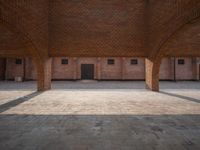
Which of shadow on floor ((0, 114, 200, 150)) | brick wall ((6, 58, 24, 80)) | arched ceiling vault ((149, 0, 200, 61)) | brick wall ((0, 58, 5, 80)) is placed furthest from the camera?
brick wall ((6, 58, 24, 80))

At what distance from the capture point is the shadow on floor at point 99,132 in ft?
7.33

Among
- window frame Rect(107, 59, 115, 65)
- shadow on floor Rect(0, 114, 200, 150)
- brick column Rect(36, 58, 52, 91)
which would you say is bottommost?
shadow on floor Rect(0, 114, 200, 150)

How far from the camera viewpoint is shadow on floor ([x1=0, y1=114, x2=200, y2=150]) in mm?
2234

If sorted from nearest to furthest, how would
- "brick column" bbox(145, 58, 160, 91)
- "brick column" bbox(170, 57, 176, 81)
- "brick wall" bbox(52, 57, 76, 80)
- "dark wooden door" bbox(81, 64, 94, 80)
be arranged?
"brick column" bbox(145, 58, 160, 91)
"brick wall" bbox(52, 57, 76, 80)
"brick column" bbox(170, 57, 176, 81)
"dark wooden door" bbox(81, 64, 94, 80)

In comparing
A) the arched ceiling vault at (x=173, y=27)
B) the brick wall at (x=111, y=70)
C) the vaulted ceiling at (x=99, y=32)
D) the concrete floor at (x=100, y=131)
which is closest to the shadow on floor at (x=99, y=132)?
the concrete floor at (x=100, y=131)

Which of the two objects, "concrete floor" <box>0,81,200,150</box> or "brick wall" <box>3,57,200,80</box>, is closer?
"concrete floor" <box>0,81,200,150</box>

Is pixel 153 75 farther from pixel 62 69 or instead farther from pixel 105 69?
pixel 62 69

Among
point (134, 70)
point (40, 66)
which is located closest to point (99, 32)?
point (40, 66)

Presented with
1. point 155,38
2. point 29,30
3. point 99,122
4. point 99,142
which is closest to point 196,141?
point 99,142

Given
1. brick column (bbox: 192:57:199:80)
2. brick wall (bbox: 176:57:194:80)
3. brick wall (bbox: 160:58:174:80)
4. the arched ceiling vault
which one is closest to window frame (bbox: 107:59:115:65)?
brick wall (bbox: 160:58:174:80)

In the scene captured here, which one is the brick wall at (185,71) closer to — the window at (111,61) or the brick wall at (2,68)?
the window at (111,61)

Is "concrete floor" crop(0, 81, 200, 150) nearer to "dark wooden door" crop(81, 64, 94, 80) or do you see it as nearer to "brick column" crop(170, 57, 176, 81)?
"dark wooden door" crop(81, 64, 94, 80)

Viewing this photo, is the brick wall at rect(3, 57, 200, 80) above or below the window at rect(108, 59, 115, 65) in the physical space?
below

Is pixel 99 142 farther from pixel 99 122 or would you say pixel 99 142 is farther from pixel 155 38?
pixel 155 38
